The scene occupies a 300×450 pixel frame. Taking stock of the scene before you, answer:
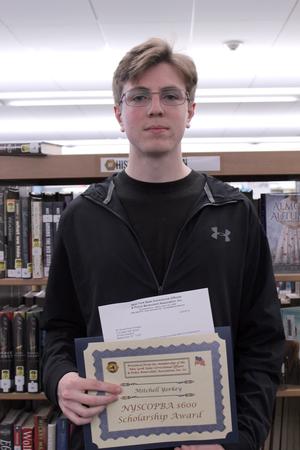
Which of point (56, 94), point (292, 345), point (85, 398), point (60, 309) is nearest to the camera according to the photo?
point (85, 398)

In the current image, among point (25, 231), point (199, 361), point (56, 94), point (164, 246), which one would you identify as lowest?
point (199, 361)

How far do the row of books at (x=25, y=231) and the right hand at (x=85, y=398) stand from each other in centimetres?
93

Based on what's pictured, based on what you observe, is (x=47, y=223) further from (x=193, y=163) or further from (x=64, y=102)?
(x=64, y=102)

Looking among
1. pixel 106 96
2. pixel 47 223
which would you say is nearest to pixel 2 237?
Answer: pixel 47 223

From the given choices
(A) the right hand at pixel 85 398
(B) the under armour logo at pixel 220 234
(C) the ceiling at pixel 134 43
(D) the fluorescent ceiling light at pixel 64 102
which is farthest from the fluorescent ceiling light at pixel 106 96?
(A) the right hand at pixel 85 398

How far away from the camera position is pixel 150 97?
120 cm

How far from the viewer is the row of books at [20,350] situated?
1982 millimetres

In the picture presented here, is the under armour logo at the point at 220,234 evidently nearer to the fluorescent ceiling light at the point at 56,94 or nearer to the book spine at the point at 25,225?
the book spine at the point at 25,225

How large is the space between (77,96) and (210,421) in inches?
242

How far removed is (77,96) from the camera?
675cm

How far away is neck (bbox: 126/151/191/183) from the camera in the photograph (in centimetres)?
122

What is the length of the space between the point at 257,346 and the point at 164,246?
1.09 feet

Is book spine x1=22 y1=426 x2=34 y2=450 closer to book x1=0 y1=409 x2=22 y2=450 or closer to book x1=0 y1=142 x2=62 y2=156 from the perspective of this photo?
book x1=0 y1=409 x2=22 y2=450

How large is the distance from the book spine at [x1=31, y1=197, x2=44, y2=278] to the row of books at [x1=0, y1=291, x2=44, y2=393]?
191 millimetres
